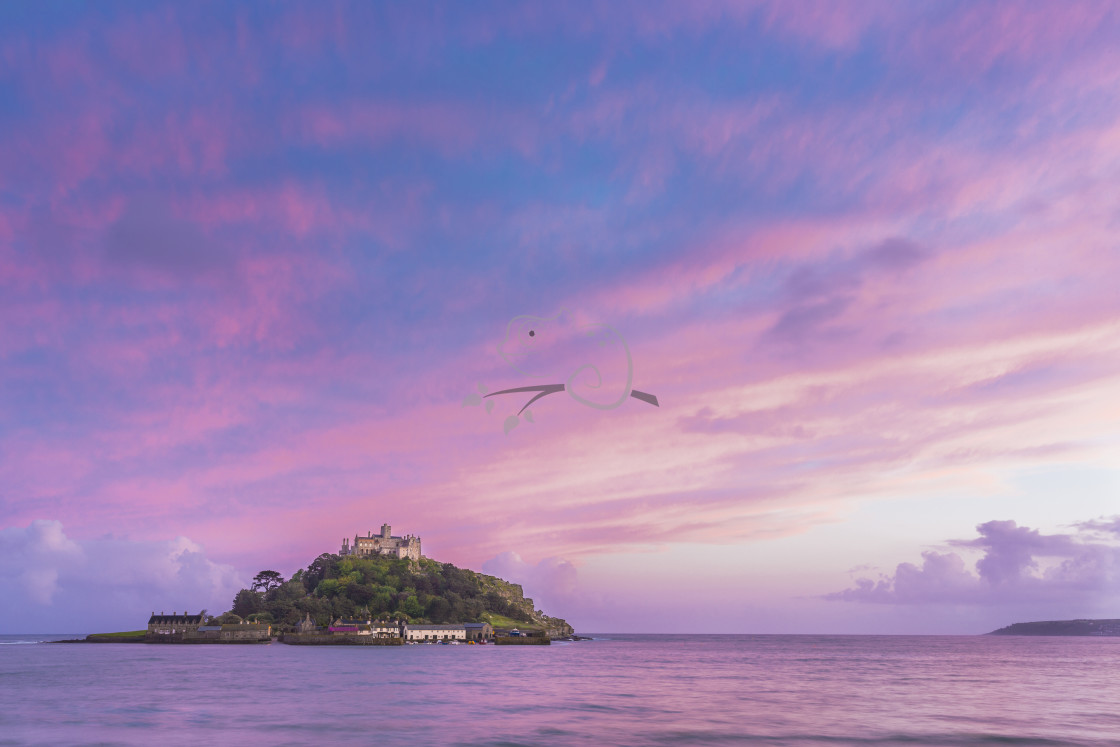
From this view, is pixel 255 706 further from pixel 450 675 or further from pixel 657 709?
pixel 450 675

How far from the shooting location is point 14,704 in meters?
61.5

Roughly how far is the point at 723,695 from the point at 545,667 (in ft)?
165

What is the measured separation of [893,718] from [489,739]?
30.4 metres

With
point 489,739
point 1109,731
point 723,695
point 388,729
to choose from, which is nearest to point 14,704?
point 388,729

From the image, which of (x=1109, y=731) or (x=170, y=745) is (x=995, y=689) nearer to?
(x=1109, y=731)

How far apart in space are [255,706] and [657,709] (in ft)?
104

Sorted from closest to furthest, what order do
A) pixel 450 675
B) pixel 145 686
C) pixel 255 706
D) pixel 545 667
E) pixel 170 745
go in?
pixel 170 745, pixel 255 706, pixel 145 686, pixel 450 675, pixel 545 667

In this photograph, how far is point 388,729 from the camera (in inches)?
1946

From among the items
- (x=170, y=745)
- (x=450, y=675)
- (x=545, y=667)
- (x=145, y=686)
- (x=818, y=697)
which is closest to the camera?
(x=170, y=745)

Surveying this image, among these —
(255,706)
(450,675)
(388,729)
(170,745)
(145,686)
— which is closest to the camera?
(170,745)

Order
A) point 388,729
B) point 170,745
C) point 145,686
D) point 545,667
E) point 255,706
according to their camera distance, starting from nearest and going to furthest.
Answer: point 170,745 → point 388,729 → point 255,706 → point 145,686 → point 545,667

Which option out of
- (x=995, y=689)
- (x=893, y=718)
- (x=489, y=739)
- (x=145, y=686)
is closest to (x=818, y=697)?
(x=893, y=718)

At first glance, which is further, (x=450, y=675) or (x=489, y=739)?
(x=450, y=675)

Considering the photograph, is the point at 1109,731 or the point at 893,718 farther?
the point at 893,718
